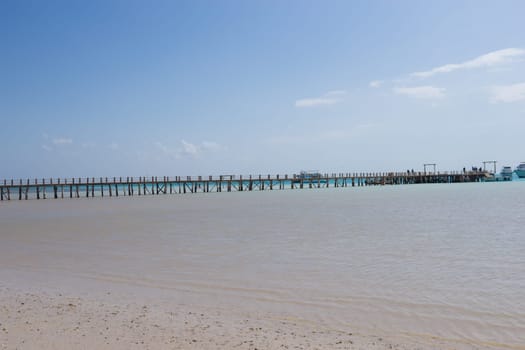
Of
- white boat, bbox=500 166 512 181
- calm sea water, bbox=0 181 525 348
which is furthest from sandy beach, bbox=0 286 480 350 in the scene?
white boat, bbox=500 166 512 181

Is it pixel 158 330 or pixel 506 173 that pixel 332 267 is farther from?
pixel 506 173

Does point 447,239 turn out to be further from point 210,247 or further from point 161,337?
point 161,337

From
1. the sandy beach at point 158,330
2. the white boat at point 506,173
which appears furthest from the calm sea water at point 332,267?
the white boat at point 506,173

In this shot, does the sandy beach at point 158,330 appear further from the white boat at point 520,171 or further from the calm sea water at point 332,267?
the white boat at point 520,171

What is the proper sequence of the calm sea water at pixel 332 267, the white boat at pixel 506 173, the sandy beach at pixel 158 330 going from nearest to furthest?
the sandy beach at pixel 158 330 < the calm sea water at pixel 332 267 < the white boat at pixel 506 173

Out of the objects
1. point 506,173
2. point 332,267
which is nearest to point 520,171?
point 506,173

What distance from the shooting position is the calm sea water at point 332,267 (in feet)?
18.8

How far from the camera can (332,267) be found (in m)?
8.88

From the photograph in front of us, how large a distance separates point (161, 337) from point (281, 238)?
340 inches

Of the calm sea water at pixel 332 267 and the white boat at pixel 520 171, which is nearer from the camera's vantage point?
the calm sea water at pixel 332 267

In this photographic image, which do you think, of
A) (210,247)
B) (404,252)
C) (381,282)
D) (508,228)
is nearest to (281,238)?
(210,247)

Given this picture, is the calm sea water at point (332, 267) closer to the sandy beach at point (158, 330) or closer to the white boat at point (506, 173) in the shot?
the sandy beach at point (158, 330)

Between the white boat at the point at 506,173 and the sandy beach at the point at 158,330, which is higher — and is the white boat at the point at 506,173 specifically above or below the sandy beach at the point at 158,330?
above

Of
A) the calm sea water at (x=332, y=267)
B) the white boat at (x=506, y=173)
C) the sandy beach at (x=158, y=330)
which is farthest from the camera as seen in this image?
the white boat at (x=506, y=173)
